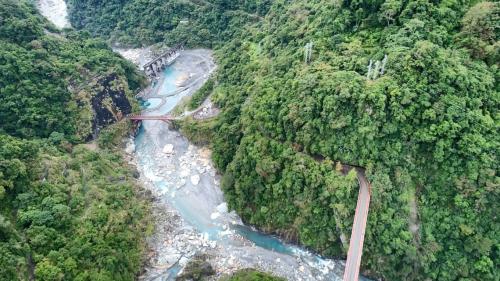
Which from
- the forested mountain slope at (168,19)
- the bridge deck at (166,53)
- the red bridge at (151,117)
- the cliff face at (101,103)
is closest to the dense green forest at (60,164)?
the cliff face at (101,103)

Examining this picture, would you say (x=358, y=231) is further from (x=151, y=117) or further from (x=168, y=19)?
(x=168, y=19)

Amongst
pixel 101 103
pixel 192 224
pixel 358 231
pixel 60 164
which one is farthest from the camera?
pixel 101 103

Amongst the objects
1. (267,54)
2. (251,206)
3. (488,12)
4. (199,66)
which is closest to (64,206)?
(251,206)

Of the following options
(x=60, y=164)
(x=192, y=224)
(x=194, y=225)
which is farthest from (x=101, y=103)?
(x=194, y=225)

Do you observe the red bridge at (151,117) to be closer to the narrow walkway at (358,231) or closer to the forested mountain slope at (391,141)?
the forested mountain slope at (391,141)

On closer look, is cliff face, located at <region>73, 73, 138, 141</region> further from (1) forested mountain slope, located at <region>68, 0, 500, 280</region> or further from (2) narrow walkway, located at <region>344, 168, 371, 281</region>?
(2) narrow walkway, located at <region>344, 168, 371, 281</region>

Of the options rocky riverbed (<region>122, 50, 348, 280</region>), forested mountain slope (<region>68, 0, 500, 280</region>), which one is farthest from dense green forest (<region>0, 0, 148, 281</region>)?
forested mountain slope (<region>68, 0, 500, 280</region>)

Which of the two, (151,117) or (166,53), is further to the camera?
(166,53)
